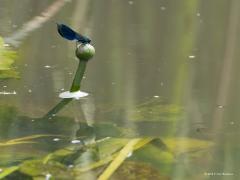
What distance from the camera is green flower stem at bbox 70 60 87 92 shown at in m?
1.01

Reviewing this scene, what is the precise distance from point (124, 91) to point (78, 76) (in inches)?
3.6

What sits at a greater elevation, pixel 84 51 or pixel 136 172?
pixel 84 51

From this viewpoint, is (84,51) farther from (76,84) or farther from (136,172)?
(136,172)

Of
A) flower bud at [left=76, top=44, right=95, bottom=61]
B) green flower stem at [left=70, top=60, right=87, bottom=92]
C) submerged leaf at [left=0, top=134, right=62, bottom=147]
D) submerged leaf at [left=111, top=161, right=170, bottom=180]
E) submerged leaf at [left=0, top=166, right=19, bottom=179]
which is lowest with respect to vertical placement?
submerged leaf at [left=111, top=161, right=170, bottom=180]

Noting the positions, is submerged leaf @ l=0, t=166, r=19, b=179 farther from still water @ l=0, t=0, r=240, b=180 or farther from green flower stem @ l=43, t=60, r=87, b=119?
green flower stem @ l=43, t=60, r=87, b=119

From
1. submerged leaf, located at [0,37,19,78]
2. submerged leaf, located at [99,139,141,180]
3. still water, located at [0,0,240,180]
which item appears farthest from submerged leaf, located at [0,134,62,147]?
submerged leaf, located at [0,37,19,78]

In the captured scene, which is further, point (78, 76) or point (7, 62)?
point (7, 62)

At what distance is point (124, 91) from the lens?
107 cm

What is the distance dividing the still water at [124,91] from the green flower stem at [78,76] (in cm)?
2

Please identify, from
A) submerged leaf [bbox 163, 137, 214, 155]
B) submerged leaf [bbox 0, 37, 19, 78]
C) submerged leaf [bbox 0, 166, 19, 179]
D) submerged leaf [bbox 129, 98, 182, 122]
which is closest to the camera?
submerged leaf [bbox 0, 166, 19, 179]

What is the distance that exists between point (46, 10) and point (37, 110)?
53 cm

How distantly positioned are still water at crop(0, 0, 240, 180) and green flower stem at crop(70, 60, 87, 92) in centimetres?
2

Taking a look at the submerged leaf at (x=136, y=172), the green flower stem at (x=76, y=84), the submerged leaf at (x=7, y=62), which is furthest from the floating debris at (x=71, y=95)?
the submerged leaf at (x=136, y=172)

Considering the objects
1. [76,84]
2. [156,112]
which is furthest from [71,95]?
[156,112]
